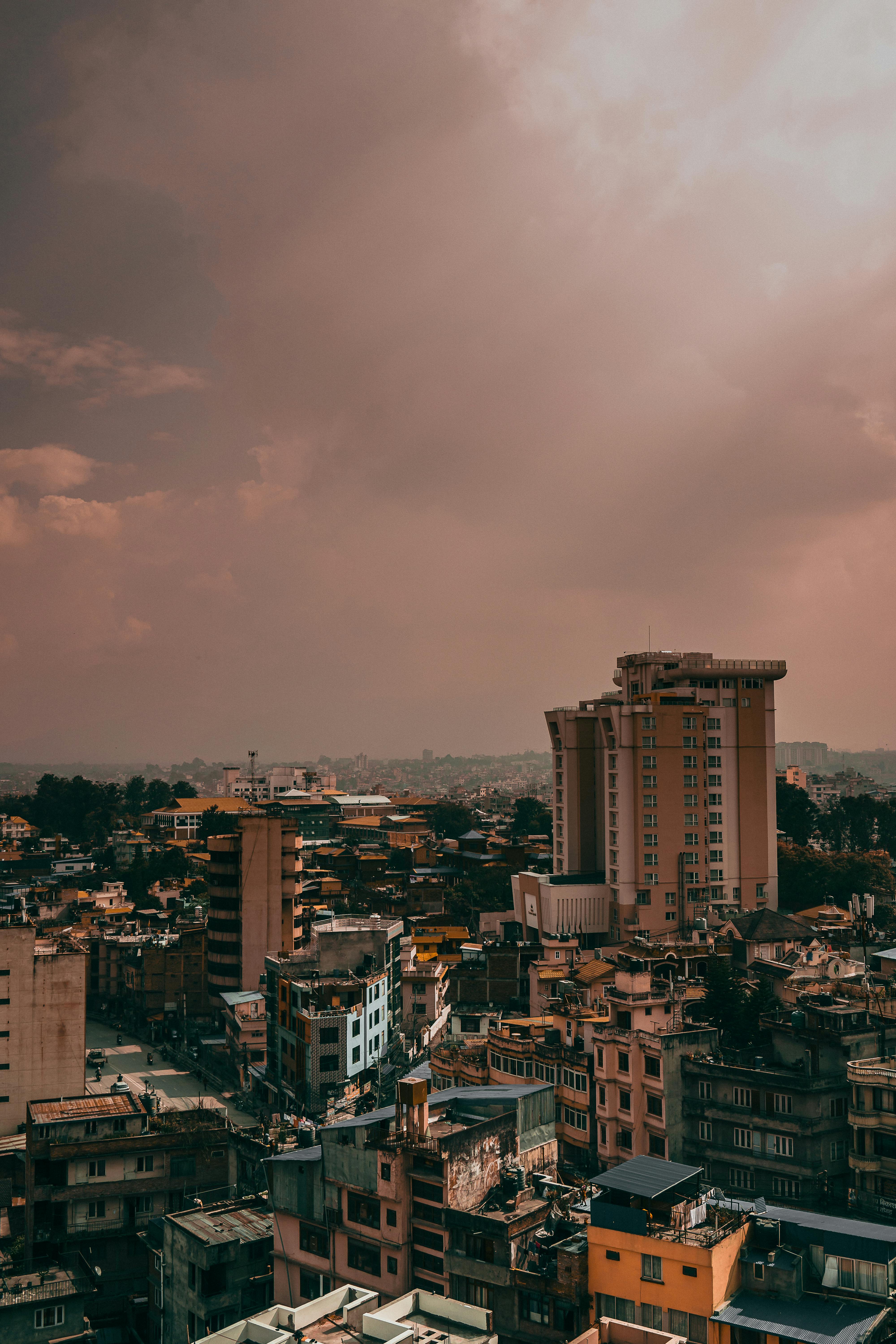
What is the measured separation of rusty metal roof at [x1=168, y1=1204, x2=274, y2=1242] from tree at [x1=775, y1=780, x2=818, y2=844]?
38.5m

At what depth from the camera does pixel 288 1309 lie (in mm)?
12734

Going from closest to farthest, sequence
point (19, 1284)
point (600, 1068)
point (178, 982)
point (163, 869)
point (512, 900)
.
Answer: point (19, 1284)
point (600, 1068)
point (178, 982)
point (512, 900)
point (163, 869)

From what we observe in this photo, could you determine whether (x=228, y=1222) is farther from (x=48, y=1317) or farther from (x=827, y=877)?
(x=827, y=877)

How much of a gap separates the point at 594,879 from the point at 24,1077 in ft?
73.6

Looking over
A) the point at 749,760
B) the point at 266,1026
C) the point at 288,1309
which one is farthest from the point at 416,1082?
the point at 749,760

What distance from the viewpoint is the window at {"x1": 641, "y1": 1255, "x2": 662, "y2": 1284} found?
43.2ft

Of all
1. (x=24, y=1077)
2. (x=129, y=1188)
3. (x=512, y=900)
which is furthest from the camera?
(x=512, y=900)

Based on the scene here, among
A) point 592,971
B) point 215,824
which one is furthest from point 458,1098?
point 215,824

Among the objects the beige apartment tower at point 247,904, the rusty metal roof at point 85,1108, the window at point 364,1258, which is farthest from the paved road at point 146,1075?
the window at point 364,1258

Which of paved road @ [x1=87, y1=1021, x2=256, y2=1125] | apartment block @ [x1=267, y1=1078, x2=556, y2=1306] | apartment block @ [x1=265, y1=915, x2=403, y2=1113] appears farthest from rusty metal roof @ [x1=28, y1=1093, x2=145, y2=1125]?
apartment block @ [x1=265, y1=915, x2=403, y2=1113]

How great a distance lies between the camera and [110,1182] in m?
18.5

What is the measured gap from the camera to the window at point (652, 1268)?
43.2 ft

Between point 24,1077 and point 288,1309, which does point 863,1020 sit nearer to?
point 288,1309

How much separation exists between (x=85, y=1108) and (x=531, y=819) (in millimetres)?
62061
